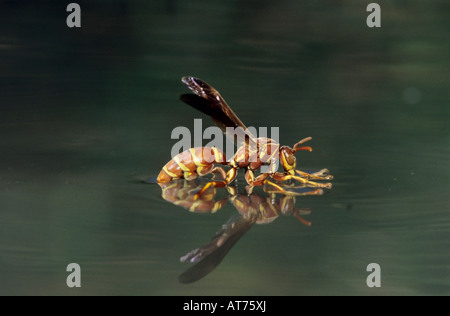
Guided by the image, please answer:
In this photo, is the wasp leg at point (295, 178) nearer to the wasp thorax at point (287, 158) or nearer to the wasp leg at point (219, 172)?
the wasp thorax at point (287, 158)

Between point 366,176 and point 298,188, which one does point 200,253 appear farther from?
point 366,176

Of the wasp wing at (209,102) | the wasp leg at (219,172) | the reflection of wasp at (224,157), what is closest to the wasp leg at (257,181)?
the reflection of wasp at (224,157)

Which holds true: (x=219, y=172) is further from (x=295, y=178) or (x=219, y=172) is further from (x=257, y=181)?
(x=295, y=178)

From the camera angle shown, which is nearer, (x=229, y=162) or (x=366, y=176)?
(x=229, y=162)

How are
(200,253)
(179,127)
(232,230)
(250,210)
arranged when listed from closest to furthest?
1. (200,253)
2. (232,230)
3. (250,210)
4. (179,127)

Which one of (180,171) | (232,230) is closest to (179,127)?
(180,171)

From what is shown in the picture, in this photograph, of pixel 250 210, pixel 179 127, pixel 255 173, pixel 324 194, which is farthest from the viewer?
pixel 179 127

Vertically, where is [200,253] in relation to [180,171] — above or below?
below

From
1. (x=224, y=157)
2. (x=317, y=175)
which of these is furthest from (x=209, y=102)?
(x=317, y=175)
